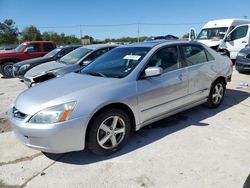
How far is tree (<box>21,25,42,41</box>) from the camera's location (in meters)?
Result: 59.2

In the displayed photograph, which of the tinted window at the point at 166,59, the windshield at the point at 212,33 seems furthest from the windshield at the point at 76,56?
the windshield at the point at 212,33

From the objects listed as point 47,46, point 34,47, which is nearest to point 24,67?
point 34,47

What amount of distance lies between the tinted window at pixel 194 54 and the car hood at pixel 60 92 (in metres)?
1.70

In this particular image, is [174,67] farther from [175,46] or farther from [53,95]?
[53,95]

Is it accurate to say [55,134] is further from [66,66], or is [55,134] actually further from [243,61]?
[243,61]

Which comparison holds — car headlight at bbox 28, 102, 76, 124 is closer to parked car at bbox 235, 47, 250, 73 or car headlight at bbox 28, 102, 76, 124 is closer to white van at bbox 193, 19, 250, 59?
parked car at bbox 235, 47, 250, 73

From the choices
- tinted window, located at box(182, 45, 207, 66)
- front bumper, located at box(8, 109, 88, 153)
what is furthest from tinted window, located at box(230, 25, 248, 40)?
front bumper, located at box(8, 109, 88, 153)

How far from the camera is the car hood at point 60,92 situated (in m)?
3.20

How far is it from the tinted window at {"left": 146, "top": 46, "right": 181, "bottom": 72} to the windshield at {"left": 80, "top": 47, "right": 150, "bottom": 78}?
192 millimetres

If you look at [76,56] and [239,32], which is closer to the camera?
[76,56]

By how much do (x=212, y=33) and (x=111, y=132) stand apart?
38.6 feet

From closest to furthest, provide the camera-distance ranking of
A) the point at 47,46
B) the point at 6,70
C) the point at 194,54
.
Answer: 1. the point at 194,54
2. the point at 6,70
3. the point at 47,46

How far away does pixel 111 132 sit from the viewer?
138 inches

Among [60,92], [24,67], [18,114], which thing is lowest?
[24,67]
